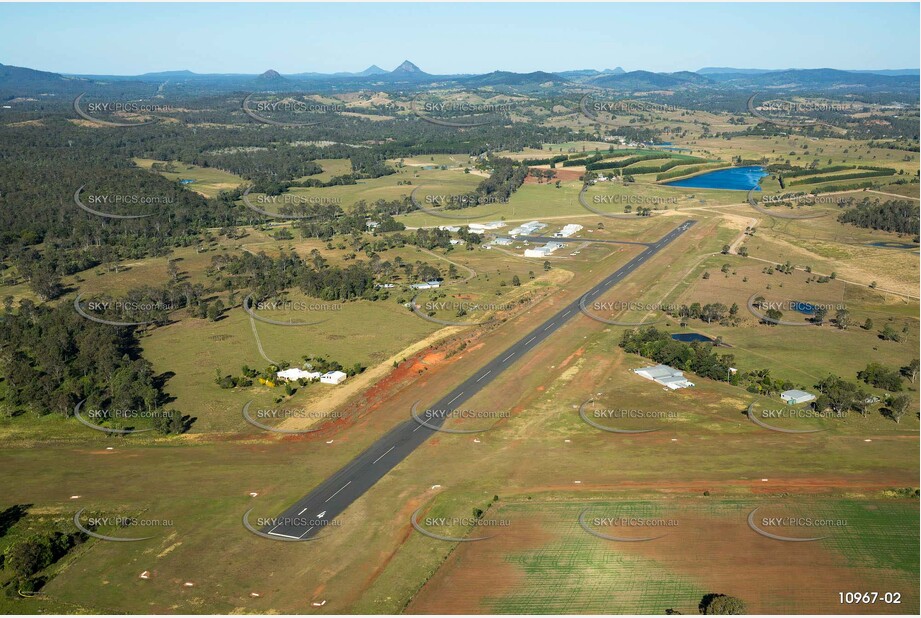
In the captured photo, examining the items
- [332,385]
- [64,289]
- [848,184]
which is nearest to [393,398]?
[332,385]

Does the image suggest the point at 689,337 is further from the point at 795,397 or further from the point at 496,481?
the point at 496,481

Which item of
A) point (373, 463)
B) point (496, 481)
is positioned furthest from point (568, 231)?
point (496, 481)

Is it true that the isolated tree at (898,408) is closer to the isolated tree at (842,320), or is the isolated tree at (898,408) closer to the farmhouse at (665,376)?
the farmhouse at (665,376)

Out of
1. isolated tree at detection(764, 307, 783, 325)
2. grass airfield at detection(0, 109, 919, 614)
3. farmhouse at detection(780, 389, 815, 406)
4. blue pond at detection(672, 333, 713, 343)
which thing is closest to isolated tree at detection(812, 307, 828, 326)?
grass airfield at detection(0, 109, 919, 614)

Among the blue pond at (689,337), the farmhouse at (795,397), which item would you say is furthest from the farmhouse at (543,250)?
the farmhouse at (795,397)

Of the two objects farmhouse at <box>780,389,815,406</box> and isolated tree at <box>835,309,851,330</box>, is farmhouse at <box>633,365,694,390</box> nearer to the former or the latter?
farmhouse at <box>780,389,815,406</box>
